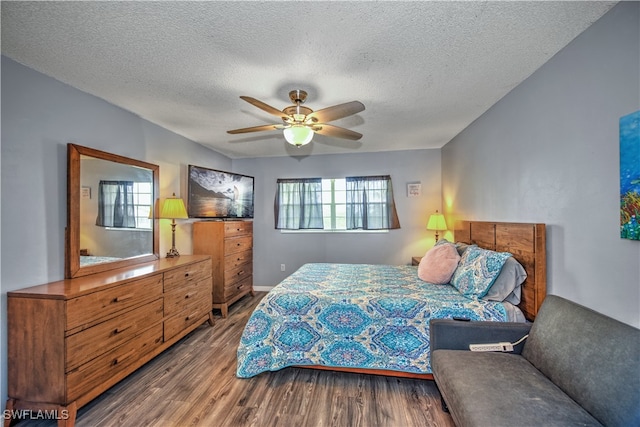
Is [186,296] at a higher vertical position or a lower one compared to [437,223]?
lower

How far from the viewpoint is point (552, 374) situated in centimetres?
139

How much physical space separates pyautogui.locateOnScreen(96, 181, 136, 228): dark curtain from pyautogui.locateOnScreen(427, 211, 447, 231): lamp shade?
12.4 feet

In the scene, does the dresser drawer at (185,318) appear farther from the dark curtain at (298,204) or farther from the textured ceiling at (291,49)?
the textured ceiling at (291,49)

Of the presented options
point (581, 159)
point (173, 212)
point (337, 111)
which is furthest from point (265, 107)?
point (581, 159)

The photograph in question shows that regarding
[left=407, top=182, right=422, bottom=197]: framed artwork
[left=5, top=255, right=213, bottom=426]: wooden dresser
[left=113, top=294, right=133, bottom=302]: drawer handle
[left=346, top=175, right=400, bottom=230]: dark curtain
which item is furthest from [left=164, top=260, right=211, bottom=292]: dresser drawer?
[left=407, top=182, right=422, bottom=197]: framed artwork

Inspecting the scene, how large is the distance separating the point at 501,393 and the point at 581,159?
56.0 inches

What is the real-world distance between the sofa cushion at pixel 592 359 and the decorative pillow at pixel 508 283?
1.61ft

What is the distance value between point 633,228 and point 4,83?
3749 millimetres

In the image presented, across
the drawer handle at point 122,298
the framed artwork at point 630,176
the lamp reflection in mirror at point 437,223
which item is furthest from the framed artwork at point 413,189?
the drawer handle at point 122,298

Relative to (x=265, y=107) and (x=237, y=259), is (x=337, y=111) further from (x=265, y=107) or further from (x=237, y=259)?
(x=237, y=259)

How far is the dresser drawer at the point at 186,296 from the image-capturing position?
2.55 meters

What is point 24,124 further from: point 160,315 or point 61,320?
point 160,315

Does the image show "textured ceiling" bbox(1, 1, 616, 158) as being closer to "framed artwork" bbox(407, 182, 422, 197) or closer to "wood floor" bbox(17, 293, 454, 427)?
"framed artwork" bbox(407, 182, 422, 197)

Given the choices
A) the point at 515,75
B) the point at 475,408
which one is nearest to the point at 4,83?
the point at 475,408
